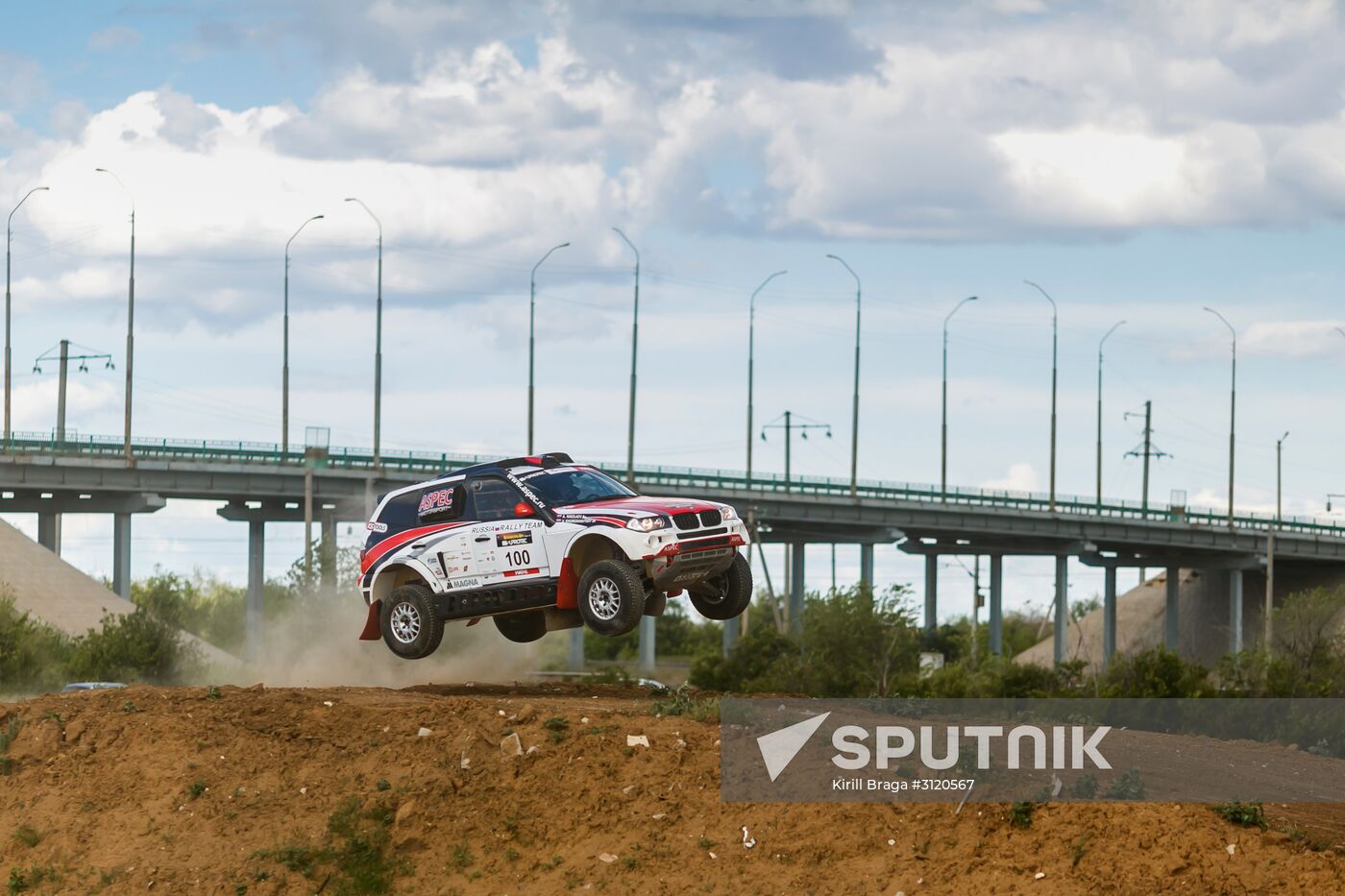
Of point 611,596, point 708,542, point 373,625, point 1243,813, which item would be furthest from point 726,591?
point 1243,813

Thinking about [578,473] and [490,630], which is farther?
[490,630]

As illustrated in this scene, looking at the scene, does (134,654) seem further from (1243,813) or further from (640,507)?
(1243,813)

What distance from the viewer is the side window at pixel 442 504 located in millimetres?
25875

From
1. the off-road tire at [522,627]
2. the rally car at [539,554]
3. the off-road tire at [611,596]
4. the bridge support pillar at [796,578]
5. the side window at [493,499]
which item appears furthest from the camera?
the bridge support pillar at [796,578]

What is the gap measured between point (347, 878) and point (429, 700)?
4.10 metres

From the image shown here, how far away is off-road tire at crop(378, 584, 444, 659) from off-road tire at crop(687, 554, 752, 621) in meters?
3.58

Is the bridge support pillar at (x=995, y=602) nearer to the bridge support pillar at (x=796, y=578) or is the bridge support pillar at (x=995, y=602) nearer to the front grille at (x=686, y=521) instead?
the bridge support pillar at (x=796, y=578)

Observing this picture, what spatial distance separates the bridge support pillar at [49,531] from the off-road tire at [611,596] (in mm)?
86757

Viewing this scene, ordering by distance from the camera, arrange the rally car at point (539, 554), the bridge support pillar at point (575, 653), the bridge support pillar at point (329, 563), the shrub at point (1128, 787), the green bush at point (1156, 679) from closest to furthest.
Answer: the shrub at point (1128, 787) → the rally car at point (539, 554) → the green bush at point (1156, 679) → the bridge support pillar at point (329, 563) → the bridge support pillar at point (575, 653)

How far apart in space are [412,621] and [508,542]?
1.86 m

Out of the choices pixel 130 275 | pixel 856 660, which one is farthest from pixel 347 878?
pixel 130 275

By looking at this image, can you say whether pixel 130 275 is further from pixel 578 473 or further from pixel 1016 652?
pixel 1016 652

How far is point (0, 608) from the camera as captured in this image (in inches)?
2562

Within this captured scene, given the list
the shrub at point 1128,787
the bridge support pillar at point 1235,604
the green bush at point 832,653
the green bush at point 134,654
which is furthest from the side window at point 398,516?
the bridge support pillar at point 1235,604
